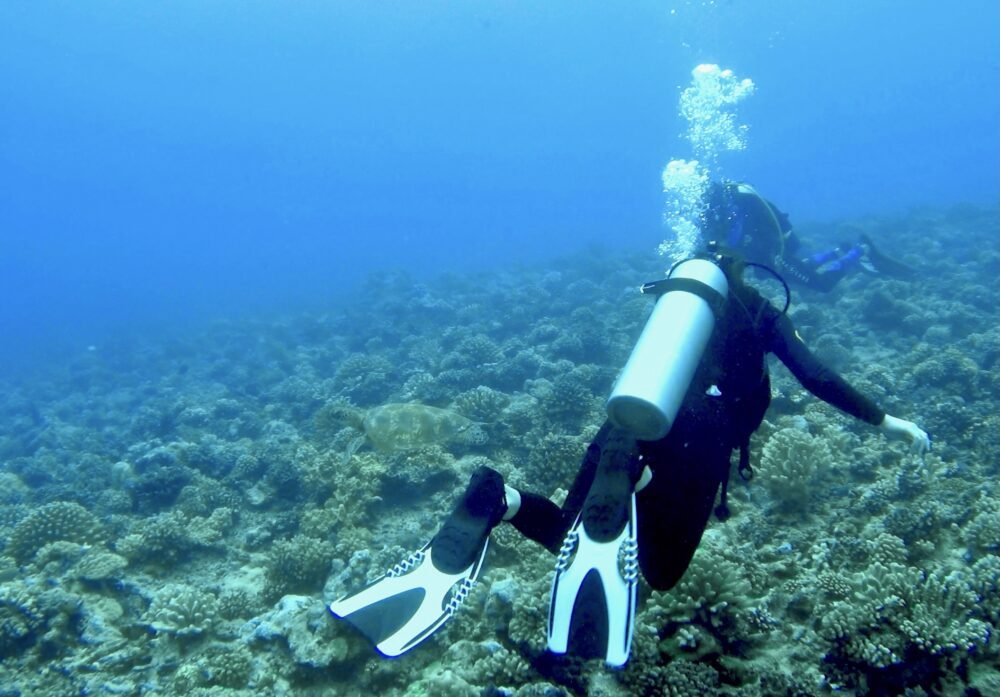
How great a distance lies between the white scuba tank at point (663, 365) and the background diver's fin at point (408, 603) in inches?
49.5

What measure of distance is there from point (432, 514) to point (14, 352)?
54905 mm

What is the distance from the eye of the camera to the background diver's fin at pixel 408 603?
10.2 ft

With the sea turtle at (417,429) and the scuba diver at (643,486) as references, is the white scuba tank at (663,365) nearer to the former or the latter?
the scuba diver at (643,486)

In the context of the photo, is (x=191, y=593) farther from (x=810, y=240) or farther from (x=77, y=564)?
(x=810, y=240)

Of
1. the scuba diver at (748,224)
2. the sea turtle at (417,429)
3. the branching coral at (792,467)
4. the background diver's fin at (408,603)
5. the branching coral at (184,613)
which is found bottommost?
the branching coral at (184,613)

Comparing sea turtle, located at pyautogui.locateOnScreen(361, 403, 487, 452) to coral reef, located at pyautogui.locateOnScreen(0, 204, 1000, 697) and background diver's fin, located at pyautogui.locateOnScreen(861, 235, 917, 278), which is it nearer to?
coral reef, located at pyautogui.locateOnScreen(0, 204, 1000, 697)

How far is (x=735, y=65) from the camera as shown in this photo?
17275 cm

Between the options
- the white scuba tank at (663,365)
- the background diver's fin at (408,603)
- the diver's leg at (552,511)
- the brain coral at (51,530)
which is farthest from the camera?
the brain coral at (51,530)

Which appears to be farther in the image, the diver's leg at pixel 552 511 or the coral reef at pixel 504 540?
the coral reef at pixel 504 540

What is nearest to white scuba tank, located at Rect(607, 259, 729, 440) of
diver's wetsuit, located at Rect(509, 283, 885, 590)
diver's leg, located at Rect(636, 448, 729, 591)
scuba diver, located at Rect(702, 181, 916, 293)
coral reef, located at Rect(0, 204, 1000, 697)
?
diver's wetsuit, located at Rect(509, 283, 885, 590)

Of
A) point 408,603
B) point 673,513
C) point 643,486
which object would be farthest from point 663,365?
point 408,603

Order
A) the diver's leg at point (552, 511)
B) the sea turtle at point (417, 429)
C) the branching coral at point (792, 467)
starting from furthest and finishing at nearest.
Answer: the sea turtle at point (417, 429) < the branching coral at point (792, 467) < the diver's leg at point (552, 511)

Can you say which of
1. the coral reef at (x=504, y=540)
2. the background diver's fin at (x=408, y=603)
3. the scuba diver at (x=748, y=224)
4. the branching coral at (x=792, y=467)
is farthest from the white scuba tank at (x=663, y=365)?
the scuba diver at (x=748, y=224)

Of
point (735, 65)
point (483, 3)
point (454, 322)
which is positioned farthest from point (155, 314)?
point (735, 65)
